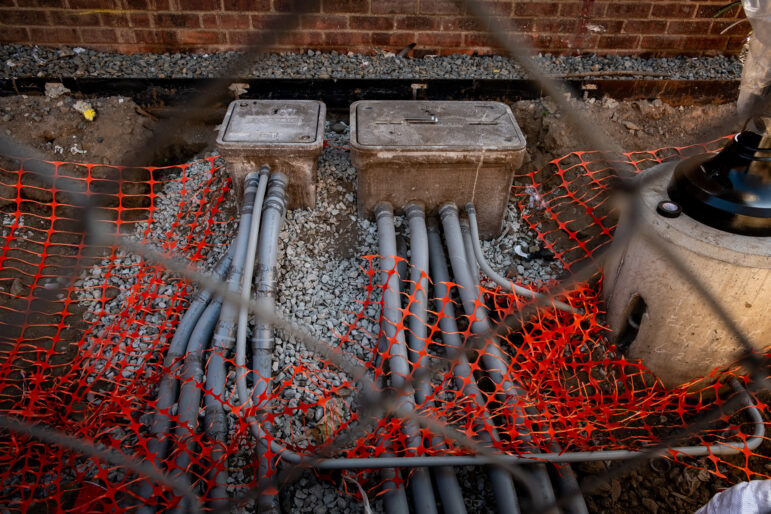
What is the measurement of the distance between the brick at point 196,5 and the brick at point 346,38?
858 millimetres

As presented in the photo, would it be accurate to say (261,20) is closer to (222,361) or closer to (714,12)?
(222,361)

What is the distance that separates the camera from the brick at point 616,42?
14.1 ft

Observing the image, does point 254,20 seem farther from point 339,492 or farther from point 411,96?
point 339,492

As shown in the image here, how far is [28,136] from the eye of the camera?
3.68m

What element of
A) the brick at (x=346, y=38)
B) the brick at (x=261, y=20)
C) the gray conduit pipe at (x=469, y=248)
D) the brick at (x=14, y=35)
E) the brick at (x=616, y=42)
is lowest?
the gray conduit pipe at (x=469, y=248)

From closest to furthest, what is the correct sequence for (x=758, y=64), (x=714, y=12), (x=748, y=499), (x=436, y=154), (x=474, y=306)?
(x=748, y=499) < (x=758, y=64) < (x=474, y=306) < (x=436, y=154) < (x=714, y=12)

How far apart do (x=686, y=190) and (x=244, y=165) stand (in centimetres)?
237

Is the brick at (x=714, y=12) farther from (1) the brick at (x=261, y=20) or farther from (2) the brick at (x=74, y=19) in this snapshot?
(2) the brick at (x=74, y=19)

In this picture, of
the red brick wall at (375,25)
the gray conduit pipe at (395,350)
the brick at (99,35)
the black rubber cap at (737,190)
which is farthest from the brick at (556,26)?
the brick at (99,35)

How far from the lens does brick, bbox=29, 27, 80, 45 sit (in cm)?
418

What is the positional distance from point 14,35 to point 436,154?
3581 mm

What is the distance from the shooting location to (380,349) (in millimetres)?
2787

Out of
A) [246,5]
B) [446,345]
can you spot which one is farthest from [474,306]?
[246,5]

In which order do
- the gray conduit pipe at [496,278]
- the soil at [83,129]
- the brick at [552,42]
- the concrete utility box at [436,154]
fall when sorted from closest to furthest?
1. the gray conduit pipe at [496,278]
2. the concrete utility box at [436,154]
3. the soil at [83,129]
4. the brick at [552,42]
